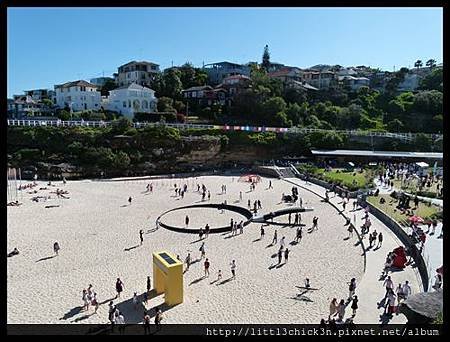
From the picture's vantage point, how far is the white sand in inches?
461

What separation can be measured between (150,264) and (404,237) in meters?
11.5

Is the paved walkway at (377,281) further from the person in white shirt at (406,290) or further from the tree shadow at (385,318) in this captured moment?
the person in white shirt at (406,290)

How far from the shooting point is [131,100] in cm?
5072

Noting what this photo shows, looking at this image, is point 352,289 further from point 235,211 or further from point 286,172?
point 286,172

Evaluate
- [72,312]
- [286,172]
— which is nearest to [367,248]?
[72,312]

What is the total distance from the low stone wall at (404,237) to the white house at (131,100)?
36215mm

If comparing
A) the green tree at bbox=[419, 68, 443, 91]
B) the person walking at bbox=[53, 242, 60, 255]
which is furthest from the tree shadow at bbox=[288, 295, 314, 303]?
the green tree at bbox=[419, 68, 443, 91]

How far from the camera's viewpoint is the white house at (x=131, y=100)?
50.8m

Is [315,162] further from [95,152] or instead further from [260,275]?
[260,275]

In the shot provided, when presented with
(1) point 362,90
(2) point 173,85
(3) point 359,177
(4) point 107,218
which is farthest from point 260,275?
(1) point 362,90

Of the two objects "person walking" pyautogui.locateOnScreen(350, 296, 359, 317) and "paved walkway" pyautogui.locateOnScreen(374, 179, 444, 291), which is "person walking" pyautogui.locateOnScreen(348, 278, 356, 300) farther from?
"paved walkway" pyautogui.locateOnScreen(374, 179, 444, 291)

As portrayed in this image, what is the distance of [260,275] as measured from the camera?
1440 cm

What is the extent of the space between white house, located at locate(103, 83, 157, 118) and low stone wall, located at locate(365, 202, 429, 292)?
3622cm

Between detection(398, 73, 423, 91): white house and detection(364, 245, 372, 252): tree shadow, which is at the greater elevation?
detection(398, 73, 423, 91): white house
